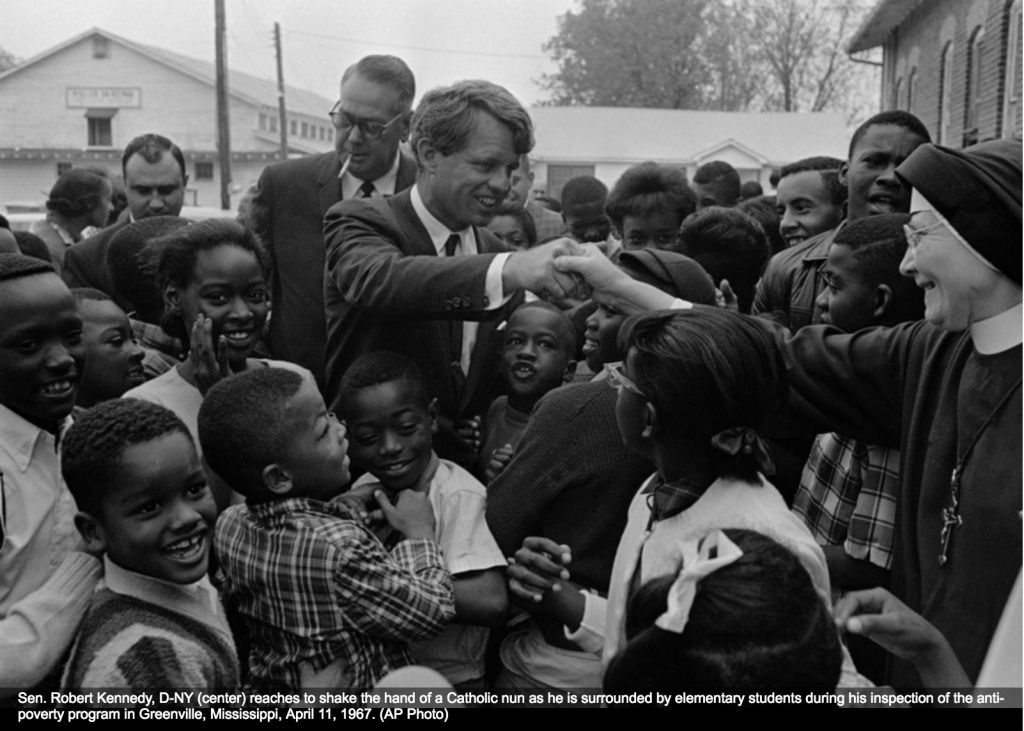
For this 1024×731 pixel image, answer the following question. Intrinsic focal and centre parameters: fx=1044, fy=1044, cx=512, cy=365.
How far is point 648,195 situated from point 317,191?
1655 millimetres

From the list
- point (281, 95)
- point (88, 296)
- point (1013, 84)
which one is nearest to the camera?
point (88, 296)

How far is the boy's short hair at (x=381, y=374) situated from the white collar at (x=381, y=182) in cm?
138

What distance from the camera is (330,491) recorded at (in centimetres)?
290

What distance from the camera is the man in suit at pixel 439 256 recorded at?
3.15 meters

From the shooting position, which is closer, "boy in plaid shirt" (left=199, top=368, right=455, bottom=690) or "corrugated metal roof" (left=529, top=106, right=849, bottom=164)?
"boy in plaid shirt" (left=199, top=368, right=455, bottom=690)

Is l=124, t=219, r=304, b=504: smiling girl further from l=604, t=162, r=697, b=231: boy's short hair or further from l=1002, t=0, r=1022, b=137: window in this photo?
l=1002, t=0, r=1022, b=137: window

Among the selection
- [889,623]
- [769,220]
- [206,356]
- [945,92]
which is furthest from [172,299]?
[945,92]

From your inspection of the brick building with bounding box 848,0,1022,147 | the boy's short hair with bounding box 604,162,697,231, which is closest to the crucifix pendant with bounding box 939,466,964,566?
the boy's short hair with bounding box 604,162,697,231

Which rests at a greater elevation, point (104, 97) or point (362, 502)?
point (104, 97)

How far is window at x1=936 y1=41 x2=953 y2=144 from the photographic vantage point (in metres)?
18.1

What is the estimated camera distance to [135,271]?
415 centimetres

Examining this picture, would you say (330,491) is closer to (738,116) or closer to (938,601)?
(938,601)

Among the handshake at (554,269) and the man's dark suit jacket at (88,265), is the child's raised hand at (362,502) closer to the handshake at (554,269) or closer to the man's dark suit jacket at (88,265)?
the handshake at (554,269)

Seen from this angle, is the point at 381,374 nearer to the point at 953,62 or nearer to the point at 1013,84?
the point at 1013,84
